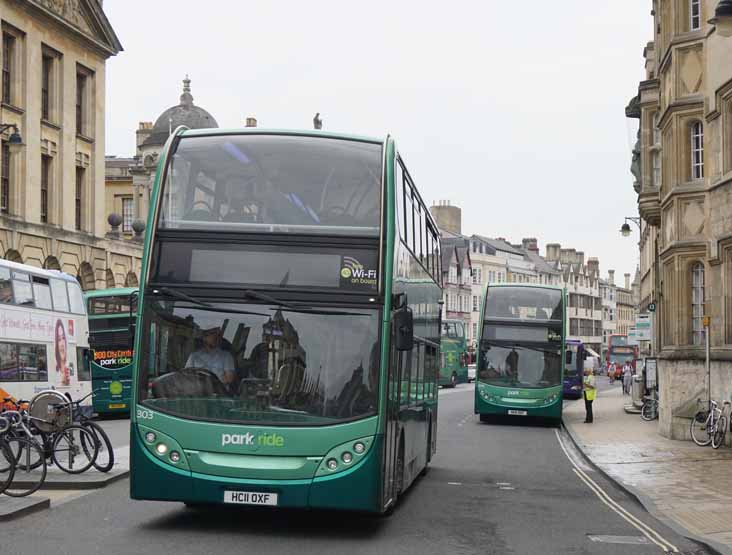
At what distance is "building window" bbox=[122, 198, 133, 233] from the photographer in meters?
81.9

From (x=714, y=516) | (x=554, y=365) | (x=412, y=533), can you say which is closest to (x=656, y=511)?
(x=714, y=516)

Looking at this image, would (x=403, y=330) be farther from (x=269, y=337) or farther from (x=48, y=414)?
(x=48, y=414)

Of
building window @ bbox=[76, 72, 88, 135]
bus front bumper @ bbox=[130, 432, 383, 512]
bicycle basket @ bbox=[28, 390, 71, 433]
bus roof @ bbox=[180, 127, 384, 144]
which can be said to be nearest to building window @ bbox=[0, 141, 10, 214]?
building window @ bbox=[76, 72, 88, 135]

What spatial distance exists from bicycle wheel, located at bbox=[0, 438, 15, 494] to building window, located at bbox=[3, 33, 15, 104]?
35495 mm

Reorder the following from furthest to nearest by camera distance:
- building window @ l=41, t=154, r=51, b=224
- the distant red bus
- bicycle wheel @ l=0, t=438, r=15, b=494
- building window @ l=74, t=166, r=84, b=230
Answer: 1. the distant red bus
2. building window @ l=74, t=166, r=84, b=230
3. building window @ l=41, t=154, r=51, b=224
4. bicycle wheel @ l=0, t=438, r=15, b=494

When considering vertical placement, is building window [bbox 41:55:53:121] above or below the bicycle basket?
above

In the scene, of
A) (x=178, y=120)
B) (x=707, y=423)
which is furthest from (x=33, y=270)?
(x=178, y=120)

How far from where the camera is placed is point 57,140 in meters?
50.9

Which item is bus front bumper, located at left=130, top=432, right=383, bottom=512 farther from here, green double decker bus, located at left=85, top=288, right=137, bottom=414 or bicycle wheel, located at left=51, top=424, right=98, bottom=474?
green double decker bus, located at left=85, top=288, right=137, bottom=414

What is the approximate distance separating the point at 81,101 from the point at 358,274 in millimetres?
44717

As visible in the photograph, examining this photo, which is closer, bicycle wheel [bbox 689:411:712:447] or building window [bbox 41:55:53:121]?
bicycle wheel [bbox 689:411:712:447]

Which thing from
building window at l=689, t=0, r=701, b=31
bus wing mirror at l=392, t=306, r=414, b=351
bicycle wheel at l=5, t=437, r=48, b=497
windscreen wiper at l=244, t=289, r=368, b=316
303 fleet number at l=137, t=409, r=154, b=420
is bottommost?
bicycle wheel at l=5, t=437, r=48, b=497

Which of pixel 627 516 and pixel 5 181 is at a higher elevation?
pixel 5 181

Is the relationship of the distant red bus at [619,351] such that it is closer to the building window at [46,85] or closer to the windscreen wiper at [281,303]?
the building window at [46,85]
